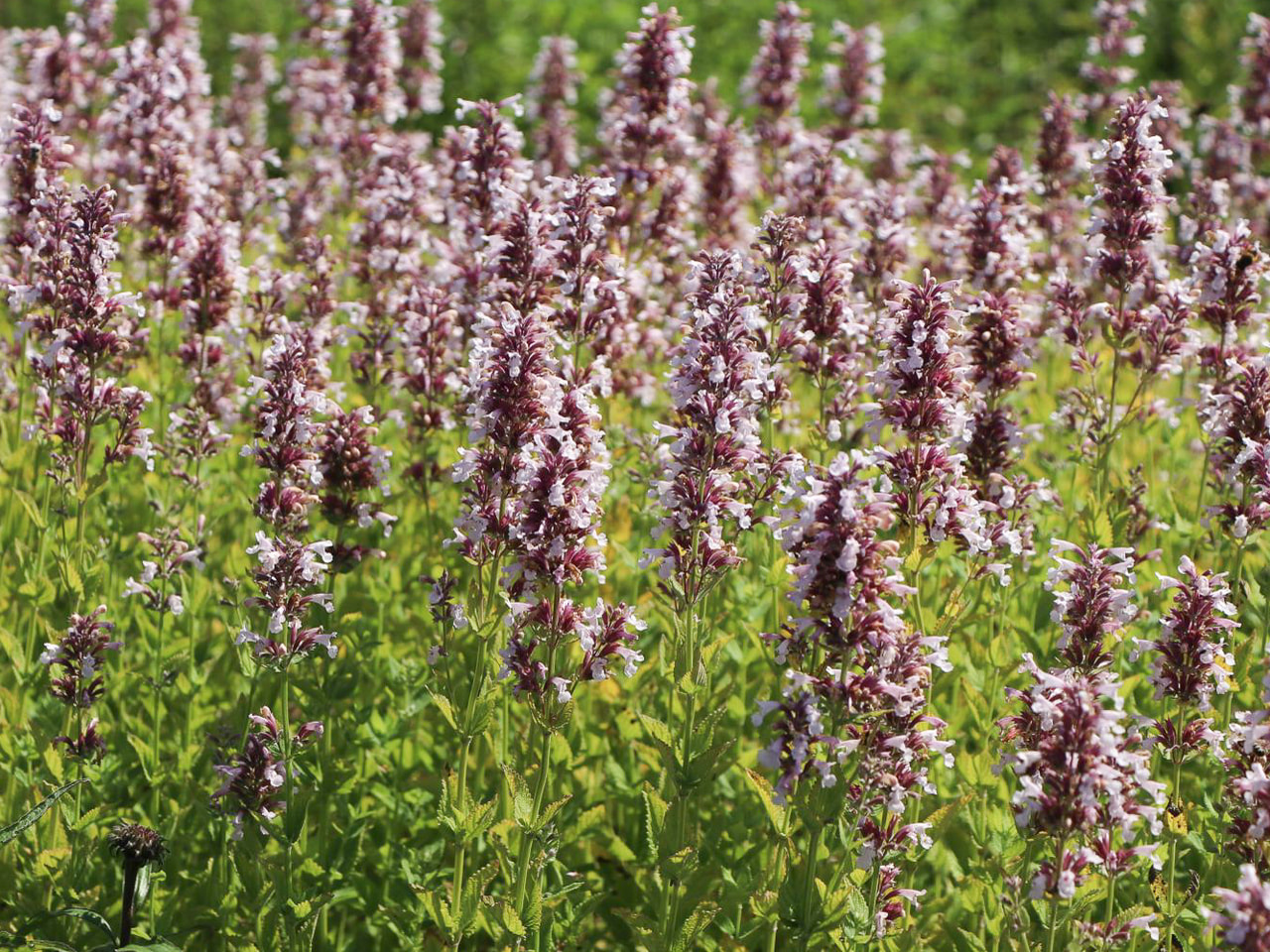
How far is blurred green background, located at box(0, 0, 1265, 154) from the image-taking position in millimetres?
19203

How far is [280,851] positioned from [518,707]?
4.69ft

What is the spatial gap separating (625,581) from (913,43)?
15.7 metres

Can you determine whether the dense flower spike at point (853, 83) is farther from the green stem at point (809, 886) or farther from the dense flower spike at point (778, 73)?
the green stem at point (809, 886)

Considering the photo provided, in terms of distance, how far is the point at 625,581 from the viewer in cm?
718

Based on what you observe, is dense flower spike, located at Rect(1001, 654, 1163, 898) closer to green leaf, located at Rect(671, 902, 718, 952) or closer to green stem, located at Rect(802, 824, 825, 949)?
green stem, located at Rect(802, 824, 825, 949)

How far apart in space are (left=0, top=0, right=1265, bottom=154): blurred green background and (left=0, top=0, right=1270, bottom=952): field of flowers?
10866mm

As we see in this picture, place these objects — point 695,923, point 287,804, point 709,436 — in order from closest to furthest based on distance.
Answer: point 709,436 < point 695,923 < point 287,804

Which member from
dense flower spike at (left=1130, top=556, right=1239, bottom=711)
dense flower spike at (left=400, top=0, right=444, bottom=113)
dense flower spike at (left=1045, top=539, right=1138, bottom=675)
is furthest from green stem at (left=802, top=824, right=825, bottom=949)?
dense flower spike at (left=400, top=0, right=444, bottom=113)

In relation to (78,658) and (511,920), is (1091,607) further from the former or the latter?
(78,658)

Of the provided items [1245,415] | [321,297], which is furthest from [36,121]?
[1245,415]

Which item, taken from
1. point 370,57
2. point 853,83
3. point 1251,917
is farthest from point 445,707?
point 853,83

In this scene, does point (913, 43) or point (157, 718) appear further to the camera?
point (913, 43)

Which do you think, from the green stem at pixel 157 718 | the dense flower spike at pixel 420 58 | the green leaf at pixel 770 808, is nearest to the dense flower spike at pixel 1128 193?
the green leaf at pixel 770 808

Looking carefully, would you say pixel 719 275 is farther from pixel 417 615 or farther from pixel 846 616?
pixel 417 615
